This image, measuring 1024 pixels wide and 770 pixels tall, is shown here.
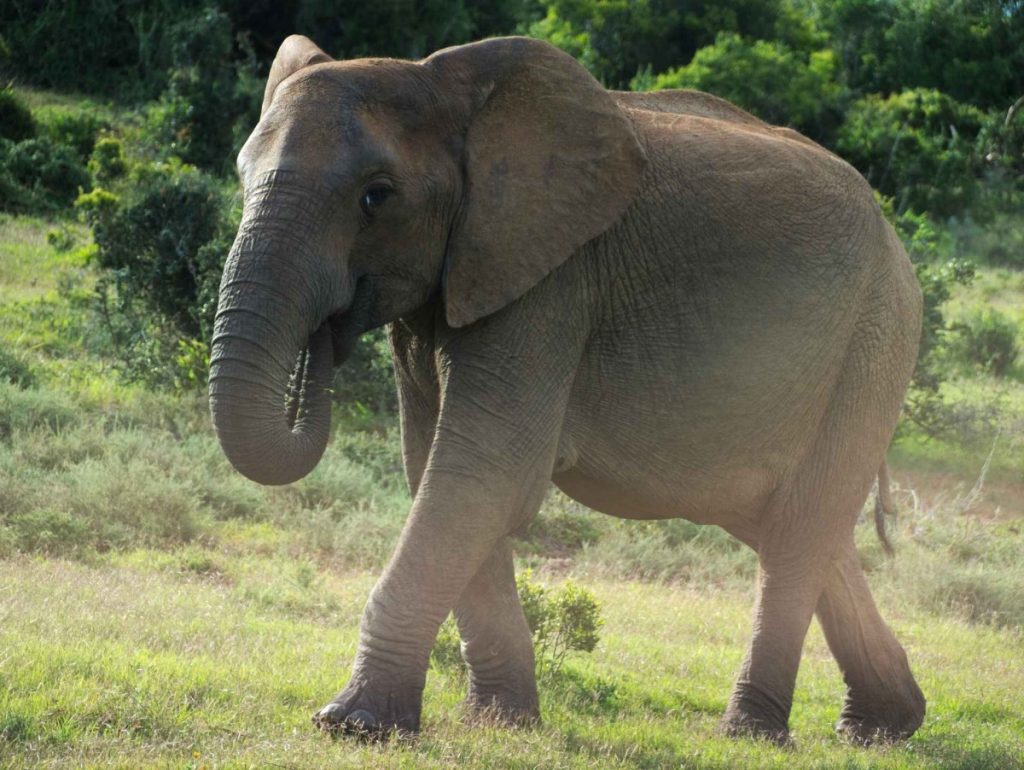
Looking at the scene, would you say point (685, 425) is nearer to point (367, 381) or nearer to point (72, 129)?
point (367, 381)

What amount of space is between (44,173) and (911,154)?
576 inches

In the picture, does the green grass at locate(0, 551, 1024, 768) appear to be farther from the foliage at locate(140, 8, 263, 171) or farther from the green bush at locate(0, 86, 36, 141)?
the green bush at locate(0, 86, 36, 141)

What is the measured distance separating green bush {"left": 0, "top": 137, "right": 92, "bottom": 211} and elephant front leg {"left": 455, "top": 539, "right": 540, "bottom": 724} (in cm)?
1587

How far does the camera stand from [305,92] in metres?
5.35

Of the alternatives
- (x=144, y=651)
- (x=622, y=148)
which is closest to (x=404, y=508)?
(x=144, y=651)

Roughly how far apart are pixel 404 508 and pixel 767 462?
514cm

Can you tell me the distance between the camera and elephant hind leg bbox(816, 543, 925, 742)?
24.1ft

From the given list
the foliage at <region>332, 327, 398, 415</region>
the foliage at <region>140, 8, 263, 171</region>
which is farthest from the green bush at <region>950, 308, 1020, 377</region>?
the foliage at <region>140, 8, 263, 171</region>

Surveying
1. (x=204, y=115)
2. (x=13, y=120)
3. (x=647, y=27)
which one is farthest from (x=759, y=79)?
(x=13, y=120)

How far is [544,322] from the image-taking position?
5.86 meters

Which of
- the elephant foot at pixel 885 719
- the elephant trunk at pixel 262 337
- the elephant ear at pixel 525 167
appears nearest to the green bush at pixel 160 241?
the elephant foot at pixel 885 719

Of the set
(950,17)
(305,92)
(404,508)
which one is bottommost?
(404,508)

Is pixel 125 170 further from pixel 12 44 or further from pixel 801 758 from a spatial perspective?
pixel 801 758

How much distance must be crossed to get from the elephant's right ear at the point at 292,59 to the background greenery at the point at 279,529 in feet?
7.43
